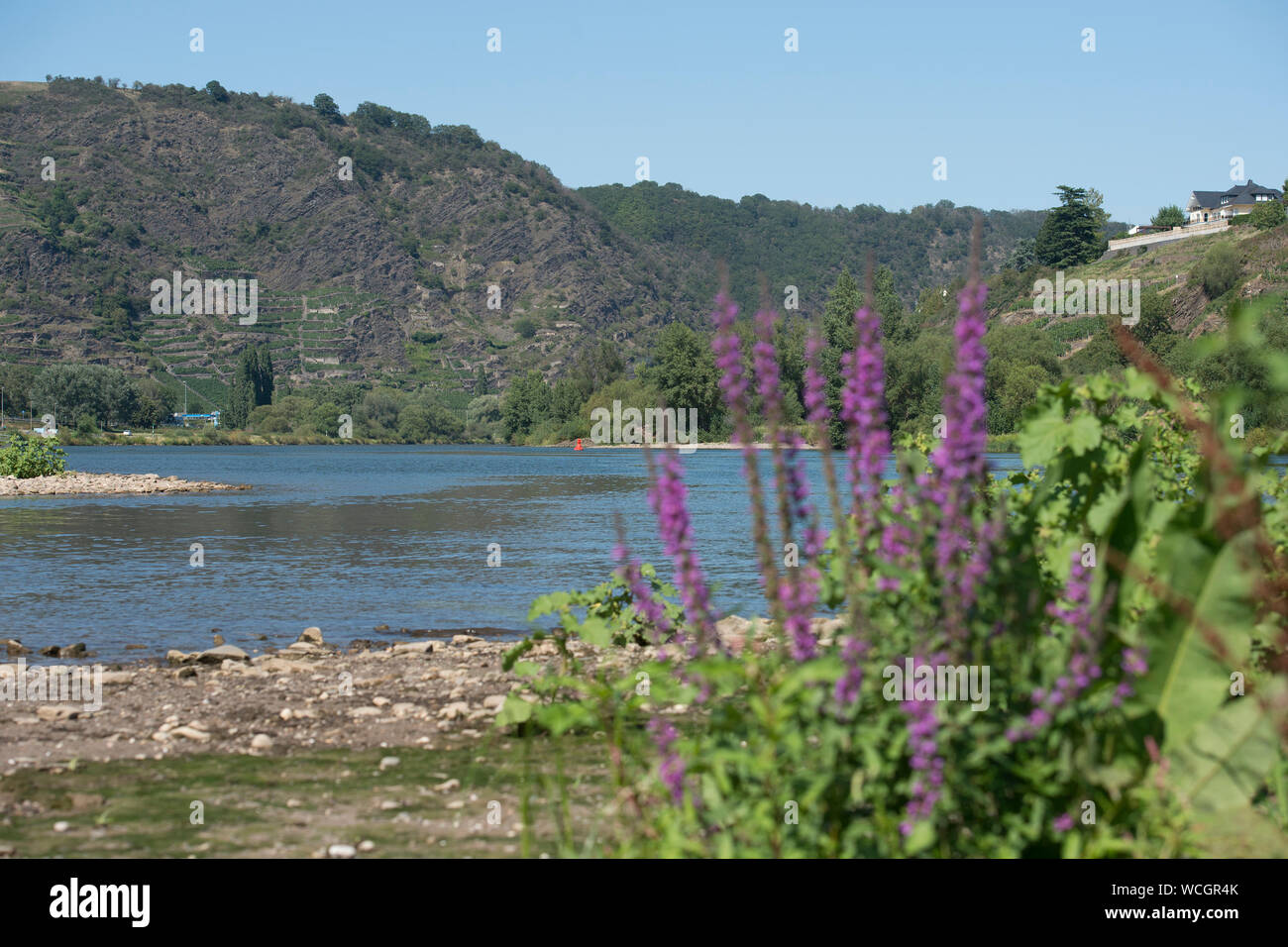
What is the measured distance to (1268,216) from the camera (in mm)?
113375

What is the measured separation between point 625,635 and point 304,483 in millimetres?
54514

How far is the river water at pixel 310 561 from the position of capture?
595 inches

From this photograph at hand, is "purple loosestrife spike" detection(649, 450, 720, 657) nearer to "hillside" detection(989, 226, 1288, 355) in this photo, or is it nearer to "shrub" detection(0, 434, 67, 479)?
"shrub" detection(0, 434, 67, 479)

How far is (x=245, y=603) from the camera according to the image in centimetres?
1708

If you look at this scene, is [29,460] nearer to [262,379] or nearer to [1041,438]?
[1041,438]

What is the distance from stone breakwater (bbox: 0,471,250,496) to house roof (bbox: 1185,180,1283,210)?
182m

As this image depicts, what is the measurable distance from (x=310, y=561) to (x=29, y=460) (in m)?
38.2

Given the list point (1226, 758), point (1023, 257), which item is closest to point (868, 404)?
point (1226, 758)

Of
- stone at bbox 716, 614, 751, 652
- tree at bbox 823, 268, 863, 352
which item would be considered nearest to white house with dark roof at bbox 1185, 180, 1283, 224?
tree at bbox 823, 268, 863, 352

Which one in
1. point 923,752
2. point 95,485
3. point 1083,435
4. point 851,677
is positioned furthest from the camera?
point 95,485

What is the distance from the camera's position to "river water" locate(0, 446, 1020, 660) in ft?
49.6

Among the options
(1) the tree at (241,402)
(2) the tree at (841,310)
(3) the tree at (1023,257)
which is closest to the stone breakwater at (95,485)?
(2) the tree at (841,310)

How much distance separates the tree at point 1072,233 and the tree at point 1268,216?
92.3 feet

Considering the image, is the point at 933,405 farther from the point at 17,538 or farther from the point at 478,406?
the point at 478,406
